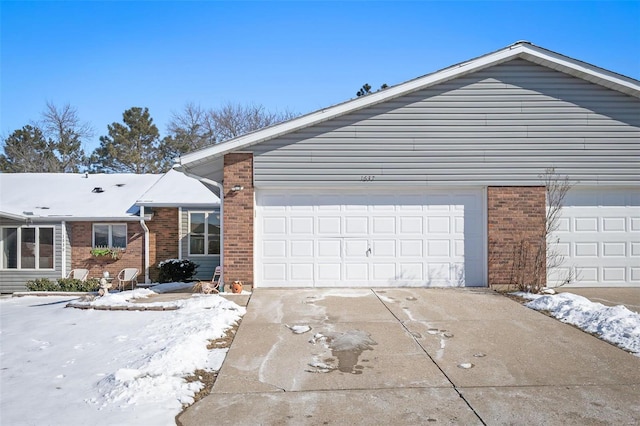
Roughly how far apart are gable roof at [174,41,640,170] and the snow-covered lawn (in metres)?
3.40

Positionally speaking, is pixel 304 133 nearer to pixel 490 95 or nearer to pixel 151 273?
pixel 490 95

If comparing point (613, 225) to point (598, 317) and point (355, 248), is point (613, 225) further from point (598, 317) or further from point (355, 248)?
point (355, 248)

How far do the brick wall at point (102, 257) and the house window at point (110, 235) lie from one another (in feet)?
0.58

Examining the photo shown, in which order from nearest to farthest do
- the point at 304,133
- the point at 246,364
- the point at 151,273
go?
the point at 246,364, the point at 304,133, the point at 151,273

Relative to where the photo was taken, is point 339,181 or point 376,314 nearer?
point 376,314

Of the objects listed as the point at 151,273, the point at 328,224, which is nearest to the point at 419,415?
the point at 328,224

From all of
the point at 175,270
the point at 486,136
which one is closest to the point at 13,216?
the point at 175,270

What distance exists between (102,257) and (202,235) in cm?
382

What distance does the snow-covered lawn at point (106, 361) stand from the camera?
4.23m

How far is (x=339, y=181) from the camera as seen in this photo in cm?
1027

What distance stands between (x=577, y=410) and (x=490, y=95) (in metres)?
7.73

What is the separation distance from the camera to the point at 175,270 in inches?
631

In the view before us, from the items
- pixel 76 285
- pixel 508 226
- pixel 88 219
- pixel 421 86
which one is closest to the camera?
pixel 421 86

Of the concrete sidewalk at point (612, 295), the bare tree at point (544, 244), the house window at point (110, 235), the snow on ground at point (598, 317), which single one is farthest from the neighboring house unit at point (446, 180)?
the house window at point (110, 235)
